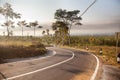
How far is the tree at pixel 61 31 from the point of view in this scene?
71581 millimetres

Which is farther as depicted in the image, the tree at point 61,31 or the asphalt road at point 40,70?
the tree at point 61,31

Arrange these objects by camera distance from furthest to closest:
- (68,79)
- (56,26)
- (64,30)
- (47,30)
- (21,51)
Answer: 1. (47,30)
2. (56,26)
3. (64,30)
4. (21,51)
5. (68,79)

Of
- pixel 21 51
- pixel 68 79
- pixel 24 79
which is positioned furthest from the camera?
pixel 21 51

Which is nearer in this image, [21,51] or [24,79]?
[24,79]

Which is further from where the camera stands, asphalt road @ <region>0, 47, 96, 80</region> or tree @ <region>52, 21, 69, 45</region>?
tree @ <region>52, 21, 69, 45</region>

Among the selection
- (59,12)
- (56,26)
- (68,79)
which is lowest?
(68,79)

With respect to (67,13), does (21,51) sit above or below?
below

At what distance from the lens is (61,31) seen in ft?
248

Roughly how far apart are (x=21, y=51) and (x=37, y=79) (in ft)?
48.3

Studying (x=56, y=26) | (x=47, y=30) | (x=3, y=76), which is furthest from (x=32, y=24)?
(x=3, y=76)

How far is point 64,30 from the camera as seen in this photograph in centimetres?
7175

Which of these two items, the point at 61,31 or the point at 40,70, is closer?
the point at 40,70

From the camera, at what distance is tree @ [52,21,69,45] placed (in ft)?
235

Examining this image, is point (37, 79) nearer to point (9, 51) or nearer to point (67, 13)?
point (9, 51)
